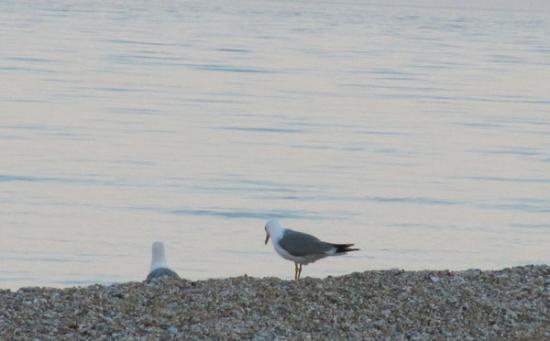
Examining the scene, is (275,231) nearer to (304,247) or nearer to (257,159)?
(304,247)

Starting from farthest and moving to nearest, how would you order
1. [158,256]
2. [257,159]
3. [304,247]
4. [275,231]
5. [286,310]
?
[257,159] < [158,256] < [275,231] < [304,247] < [286,310]

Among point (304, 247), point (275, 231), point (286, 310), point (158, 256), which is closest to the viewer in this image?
point (286, 310)

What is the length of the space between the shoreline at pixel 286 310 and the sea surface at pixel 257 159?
4.20m

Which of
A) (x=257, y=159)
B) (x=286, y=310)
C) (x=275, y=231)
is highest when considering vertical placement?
(x=257, y=159)

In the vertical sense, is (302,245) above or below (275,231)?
below

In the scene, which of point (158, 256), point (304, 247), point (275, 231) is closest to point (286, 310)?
point (304, 247)

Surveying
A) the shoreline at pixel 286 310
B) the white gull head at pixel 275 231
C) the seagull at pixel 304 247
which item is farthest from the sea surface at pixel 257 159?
the shoreline at pixel 286 310

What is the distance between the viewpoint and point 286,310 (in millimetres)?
7980

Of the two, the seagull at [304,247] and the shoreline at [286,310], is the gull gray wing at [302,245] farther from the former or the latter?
the shoreline at [286,310]

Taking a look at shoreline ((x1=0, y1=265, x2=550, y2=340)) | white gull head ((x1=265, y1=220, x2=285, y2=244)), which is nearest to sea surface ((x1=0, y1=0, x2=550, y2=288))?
white gull head ((x1=265, y1=220, x2=285, y2=244))

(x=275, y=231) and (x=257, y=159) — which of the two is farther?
(x=257, y=159)

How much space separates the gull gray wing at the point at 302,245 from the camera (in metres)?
9.60

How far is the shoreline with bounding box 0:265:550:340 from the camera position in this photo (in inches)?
297

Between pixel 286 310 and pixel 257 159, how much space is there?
12356 millimetres
